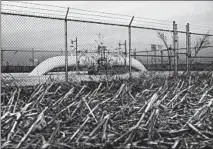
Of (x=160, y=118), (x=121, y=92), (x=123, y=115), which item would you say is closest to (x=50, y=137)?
(x=123, y=115)

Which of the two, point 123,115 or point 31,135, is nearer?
point 31,135

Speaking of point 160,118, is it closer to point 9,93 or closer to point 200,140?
point 200,140

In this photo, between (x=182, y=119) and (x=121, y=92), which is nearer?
(x=182, y=119)

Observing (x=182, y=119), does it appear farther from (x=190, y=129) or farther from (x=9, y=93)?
(x=9, y=93)

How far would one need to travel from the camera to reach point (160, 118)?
2.60 metres

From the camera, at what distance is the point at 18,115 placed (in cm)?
232

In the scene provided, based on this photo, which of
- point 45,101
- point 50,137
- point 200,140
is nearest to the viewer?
point 50,137

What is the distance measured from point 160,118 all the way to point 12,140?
1.28 m

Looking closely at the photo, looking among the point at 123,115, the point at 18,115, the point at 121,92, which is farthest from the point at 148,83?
the point at 18,115

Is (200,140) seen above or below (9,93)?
below

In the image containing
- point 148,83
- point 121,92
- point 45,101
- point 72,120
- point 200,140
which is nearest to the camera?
point 200,140

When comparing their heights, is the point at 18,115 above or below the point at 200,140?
above

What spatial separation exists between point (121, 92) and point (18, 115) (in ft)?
4.58

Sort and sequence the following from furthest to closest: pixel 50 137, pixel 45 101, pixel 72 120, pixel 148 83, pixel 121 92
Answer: pixel 148 83 < pixel 121 92 < pixel 45 101 < pixel 72 120 < pixel 50 137
